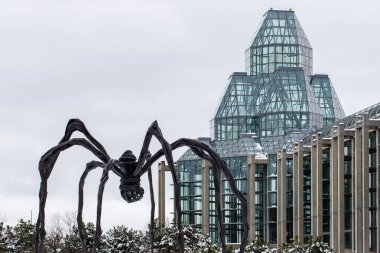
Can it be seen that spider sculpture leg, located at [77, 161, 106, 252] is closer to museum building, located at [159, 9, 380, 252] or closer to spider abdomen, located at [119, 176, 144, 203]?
spider abdomen, located at [119, 176, 144, 203]

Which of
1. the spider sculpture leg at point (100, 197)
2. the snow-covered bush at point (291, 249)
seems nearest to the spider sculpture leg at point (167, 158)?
the spider sculpture leg at point (100, 197)

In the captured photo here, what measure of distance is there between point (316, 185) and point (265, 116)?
2085cm

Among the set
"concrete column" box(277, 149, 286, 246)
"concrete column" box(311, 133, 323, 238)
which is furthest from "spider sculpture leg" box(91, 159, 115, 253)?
"concrete column" box(277, 149, 286, 246)

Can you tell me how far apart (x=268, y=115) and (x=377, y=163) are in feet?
103

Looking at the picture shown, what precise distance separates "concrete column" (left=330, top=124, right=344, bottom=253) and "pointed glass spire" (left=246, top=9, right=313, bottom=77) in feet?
102

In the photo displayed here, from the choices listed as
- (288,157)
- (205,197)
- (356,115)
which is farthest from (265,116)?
(356,115)

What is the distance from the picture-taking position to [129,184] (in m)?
8.96

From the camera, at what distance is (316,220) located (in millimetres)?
71875

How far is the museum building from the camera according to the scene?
64.1 m

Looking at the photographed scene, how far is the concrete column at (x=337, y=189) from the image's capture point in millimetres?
66250

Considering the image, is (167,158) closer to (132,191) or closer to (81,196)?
(132,191)

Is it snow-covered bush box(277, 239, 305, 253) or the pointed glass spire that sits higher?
the pointed glass spire

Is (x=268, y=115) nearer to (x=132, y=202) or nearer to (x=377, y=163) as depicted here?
(x=377, y=163)

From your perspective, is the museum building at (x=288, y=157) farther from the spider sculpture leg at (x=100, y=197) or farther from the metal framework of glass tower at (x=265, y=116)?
the spider sculpture leg at (x=100, y=197)
